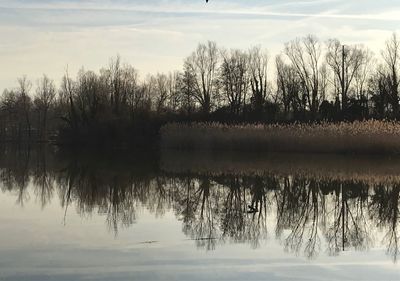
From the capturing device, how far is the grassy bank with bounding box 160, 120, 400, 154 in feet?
87.0

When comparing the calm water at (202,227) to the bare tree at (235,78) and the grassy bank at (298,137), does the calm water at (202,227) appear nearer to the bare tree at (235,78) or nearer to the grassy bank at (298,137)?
the grassy bank at (298,137)

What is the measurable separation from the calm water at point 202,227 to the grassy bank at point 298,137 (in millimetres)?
8807

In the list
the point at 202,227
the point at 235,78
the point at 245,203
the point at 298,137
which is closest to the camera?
the point at 202,227

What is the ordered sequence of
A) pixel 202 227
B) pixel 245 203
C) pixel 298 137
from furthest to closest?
pixel 298 137, pixel 245 203, pixel 202 227

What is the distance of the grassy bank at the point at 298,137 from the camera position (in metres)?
26.5

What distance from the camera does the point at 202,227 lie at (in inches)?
382

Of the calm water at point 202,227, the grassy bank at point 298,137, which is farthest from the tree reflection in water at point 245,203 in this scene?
the grassy bank at point 298,137

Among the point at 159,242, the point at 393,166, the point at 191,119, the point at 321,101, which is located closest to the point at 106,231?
the point at 159,242

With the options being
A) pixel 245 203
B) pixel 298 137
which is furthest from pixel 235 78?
pixel 245 203

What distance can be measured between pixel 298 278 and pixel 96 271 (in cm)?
231

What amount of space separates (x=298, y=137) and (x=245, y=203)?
16.9 metres

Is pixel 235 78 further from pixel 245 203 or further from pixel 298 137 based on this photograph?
pixel 245 203

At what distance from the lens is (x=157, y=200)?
13.2 meters

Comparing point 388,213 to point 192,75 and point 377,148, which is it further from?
point 192,75
